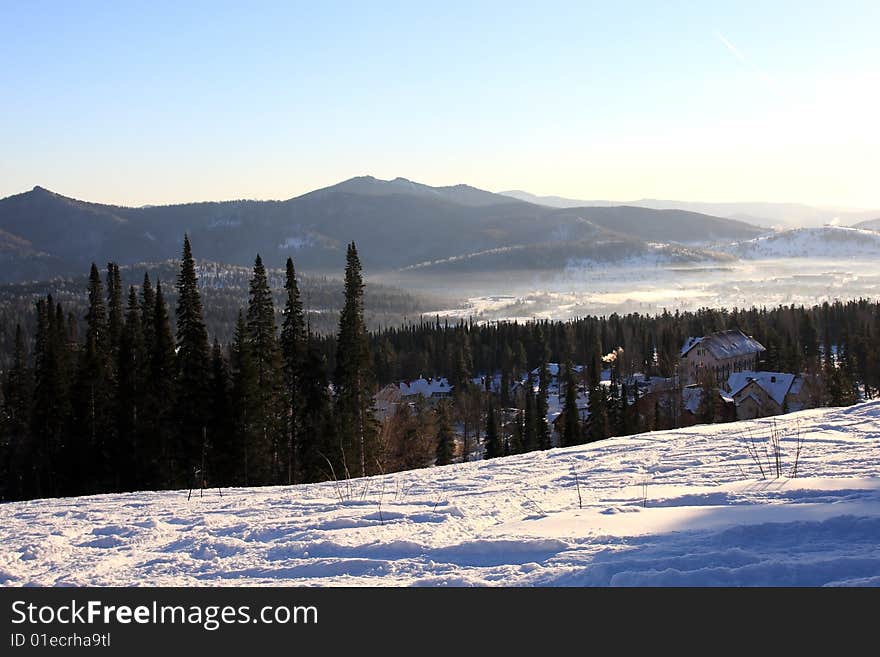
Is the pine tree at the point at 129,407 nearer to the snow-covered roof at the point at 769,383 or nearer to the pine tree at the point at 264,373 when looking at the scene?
the pine tree at the point at 264,373

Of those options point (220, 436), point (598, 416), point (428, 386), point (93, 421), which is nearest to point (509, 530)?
point (220, 436)

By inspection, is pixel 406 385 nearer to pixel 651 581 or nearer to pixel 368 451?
pixel 368 451

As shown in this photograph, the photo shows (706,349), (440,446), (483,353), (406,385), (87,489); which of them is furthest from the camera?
(483,353)

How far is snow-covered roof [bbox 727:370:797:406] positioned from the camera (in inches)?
3066


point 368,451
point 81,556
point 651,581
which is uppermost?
point 651,581

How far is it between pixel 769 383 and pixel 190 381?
210 ft

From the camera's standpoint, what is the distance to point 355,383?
3972 cm

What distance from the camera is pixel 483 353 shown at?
137000mm

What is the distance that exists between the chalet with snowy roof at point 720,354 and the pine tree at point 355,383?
69124 mm

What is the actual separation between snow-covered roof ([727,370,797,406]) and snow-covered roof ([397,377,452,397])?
148ft

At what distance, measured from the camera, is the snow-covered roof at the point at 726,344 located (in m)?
106

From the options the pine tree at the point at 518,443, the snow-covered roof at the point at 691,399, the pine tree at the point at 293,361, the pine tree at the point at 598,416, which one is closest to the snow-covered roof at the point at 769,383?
the snow-covered roof at the point at 691,399
